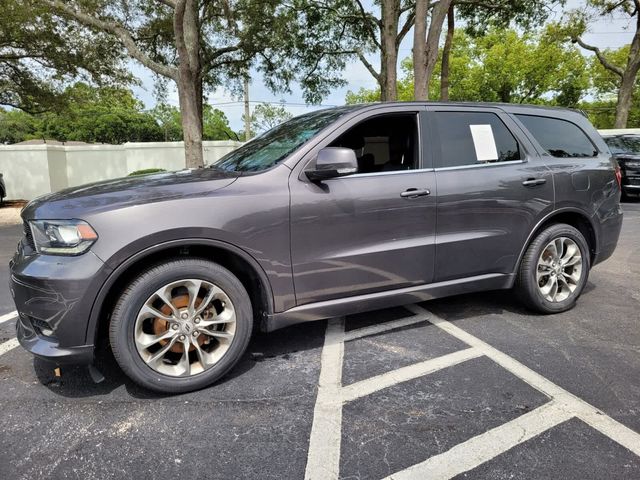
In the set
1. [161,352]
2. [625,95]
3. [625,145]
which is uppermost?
[625,95]

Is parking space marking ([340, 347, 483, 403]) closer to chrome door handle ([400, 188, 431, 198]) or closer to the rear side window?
chrome door handle ([400, 188, 431, 198])

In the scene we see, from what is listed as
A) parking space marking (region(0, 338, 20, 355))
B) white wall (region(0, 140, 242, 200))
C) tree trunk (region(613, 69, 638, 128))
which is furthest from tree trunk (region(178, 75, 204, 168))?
tree trunk (region(613, 69, 638, 128))

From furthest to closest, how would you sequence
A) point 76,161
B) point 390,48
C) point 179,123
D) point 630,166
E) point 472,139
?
point 179,123
point 76,161
point 390,48
point 630,166
point 472,139

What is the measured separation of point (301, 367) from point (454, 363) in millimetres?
1044

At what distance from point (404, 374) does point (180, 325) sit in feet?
4.75

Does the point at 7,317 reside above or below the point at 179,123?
below

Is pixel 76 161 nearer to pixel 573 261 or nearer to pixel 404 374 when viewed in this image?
pixel 404 374

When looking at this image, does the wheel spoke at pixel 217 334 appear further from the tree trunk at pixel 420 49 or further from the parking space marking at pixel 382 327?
the tree trunk at pixel 420 49

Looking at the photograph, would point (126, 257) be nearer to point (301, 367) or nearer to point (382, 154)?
point (301, 367)

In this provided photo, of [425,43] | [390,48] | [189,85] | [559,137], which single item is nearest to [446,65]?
[390,48]

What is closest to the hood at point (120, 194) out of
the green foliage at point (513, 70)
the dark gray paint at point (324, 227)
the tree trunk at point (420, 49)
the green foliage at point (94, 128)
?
the dark gray paint at point (324, 227)

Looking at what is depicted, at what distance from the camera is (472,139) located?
3.56 meters

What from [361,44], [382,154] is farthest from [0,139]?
[382,154]

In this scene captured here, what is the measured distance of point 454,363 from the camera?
305cm
